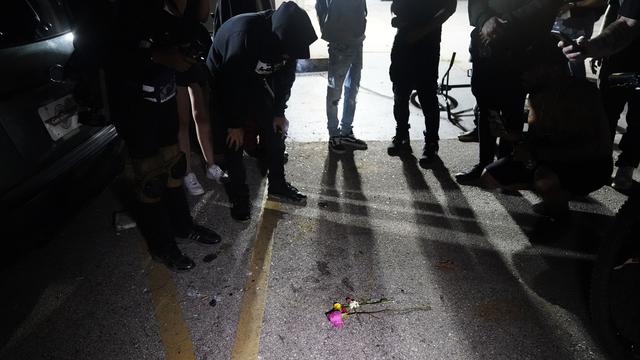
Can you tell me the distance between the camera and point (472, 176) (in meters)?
3.53

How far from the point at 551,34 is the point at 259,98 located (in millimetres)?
2307

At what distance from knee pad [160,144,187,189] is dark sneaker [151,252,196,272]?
51cm

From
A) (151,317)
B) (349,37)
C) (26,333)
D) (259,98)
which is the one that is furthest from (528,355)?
(349,37)

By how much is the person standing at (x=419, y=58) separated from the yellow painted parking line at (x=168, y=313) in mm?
2604

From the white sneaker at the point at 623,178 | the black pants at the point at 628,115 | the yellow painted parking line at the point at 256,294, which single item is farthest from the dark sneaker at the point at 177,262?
the black pants at the point at 628,115

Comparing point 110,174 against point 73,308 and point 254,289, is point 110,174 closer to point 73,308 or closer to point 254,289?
point 73,308

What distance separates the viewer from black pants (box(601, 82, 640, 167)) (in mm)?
3283

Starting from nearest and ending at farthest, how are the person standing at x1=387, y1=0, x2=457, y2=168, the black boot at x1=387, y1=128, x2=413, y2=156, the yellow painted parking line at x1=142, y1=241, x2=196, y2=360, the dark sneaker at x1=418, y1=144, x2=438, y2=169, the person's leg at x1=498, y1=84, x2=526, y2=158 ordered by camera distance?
the yellow painted parking line at x1=142, y1=241, x2=196, y2=360
the person's leg at x1=498, y1=84, x2=526, y2=158
the person standing at x1=387, y1=0, x2=457, y2=168
the dark sneaker at x1=418, y1=144, x2=438, y2=169
the black boot at x1=387, y1=128, x2=413, y2=156

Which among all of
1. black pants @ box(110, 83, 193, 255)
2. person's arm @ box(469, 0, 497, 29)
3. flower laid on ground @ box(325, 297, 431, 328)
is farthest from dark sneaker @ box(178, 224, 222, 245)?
person's arm @ box(469, 0, 497, 29)

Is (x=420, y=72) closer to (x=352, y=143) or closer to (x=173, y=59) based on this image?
(x=352, y=143)

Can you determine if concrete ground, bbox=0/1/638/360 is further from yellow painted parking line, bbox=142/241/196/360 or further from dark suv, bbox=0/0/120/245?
dark suv, bbox=0/0/120/245

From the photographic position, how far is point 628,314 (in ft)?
7.05

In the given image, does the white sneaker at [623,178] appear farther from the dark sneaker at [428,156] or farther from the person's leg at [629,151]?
the dark sneaker at [428,156]

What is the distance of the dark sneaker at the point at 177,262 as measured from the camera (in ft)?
8.27
